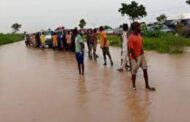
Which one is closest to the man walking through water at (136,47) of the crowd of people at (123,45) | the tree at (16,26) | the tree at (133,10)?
the crowd of people at (123,45)

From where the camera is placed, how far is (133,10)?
58906mm

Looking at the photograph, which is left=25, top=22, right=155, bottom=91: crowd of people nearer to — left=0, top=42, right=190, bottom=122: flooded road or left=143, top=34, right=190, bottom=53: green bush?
left=0, top=42, right=190, bottom=122: flooded road

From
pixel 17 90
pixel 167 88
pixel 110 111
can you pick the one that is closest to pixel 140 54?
pixel 167 88

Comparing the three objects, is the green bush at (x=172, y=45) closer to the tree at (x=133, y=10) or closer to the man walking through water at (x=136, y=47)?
the man walking through water at (x=136, y=47)

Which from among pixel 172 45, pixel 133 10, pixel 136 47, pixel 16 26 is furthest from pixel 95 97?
pixel 16 26

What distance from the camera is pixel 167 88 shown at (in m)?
12.5

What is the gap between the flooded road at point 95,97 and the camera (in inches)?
368

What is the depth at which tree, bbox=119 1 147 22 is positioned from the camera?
58469 millimetres

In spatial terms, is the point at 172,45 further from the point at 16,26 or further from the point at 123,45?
the point at 16,26

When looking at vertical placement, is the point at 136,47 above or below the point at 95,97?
above

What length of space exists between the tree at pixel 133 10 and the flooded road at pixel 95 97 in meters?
41.5

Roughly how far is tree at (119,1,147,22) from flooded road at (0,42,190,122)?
41.5 m

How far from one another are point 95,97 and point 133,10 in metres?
48.0

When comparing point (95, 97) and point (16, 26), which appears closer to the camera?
point (95, 97)
